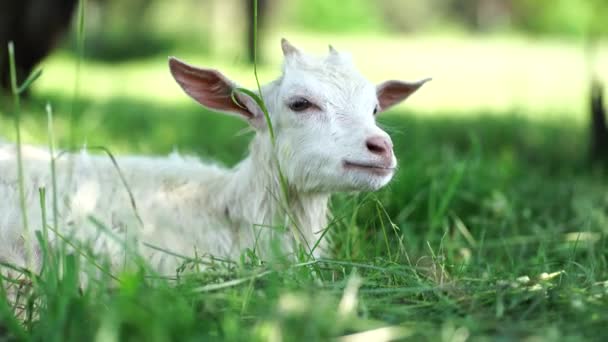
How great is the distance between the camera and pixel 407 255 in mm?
2787

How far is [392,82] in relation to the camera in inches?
158

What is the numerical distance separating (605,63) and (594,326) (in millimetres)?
14339

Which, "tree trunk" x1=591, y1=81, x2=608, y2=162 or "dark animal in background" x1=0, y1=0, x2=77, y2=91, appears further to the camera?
"dark animal in background" x1=0, y1=0, x2=77, y2=91

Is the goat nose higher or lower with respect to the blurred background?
higher

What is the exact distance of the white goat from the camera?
319 cm

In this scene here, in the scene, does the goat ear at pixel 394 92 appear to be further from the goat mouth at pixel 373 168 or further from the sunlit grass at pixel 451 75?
the sunlit grass at pixel 451 75

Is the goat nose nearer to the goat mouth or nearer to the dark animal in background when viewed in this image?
the goat mouth

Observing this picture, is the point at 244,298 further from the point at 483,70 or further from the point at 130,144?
the point at 483,70

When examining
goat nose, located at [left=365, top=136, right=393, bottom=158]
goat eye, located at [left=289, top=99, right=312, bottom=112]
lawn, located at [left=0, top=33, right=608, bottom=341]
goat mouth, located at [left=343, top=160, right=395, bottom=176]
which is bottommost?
lawn, located at [left=0, top=33, right=608, bottom=341]

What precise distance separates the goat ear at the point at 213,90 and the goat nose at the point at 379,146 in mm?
A: 637

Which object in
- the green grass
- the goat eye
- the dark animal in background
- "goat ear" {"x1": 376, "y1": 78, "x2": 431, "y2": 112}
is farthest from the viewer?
the dark animal in background

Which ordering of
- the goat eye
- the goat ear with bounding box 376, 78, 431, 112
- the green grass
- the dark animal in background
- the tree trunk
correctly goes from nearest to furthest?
1. the green grass
2. the goat eye
3. the goat ear with bounding box 376, 78, 431, 112
4. the tree trunk
5. the dark animal in background

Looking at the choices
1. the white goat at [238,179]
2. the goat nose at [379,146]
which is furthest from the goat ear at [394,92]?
the goat nose at [379,146]

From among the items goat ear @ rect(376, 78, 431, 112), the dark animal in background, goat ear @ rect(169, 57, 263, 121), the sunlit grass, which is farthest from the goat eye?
the dark animal in background
